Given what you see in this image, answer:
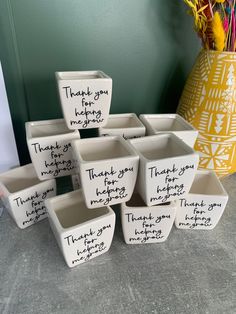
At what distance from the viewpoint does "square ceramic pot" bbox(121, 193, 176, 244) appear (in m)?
0.40

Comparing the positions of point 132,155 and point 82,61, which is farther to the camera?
point 82,61

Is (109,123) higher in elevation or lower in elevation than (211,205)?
higher

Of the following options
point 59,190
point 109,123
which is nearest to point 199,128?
point 109,123

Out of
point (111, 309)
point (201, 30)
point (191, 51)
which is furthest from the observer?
point (191, 51)

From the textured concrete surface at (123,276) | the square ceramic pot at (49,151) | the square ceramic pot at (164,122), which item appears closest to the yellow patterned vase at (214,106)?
the square ceramic pot at (164,122)

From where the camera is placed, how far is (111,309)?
346 millimetres

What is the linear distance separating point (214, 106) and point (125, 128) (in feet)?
0.63

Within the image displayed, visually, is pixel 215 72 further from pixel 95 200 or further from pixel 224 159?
pixel 95 200

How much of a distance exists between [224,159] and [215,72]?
0.60 feet

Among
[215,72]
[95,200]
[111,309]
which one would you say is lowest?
[111,309]

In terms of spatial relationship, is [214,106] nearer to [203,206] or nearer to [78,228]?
[203,206]

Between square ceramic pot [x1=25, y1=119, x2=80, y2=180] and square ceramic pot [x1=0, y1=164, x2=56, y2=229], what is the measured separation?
0.03 meters

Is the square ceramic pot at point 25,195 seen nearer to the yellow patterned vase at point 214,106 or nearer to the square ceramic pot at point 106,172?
the square ceramic pot at point 106,172

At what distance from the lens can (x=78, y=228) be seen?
36 cm
